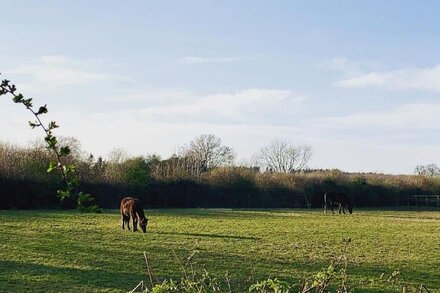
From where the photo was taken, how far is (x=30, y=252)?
14.2 m

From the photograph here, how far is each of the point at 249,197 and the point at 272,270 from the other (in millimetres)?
34012

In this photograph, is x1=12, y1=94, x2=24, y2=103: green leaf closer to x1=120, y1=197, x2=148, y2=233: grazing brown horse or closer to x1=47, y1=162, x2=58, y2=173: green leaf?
x1=47, y1=162, x2=58, y2=173: green leaf

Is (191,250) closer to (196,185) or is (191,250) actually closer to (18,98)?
(18,98)

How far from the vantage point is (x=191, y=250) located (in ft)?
48.7

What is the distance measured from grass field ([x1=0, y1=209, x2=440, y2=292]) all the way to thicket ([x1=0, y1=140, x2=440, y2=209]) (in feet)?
41.5

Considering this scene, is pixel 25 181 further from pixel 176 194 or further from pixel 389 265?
pixel 389 265

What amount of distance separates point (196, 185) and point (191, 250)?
29184 mm

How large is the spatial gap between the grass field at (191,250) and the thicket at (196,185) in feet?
41.5

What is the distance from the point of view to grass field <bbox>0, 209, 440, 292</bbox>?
11.1m

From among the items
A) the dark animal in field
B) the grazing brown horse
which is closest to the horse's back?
the grazing brown horse

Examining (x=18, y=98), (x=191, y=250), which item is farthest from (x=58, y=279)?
(x=18, y=98)

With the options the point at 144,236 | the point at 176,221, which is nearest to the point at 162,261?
the point at 144,236

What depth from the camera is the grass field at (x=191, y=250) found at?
11139 mm

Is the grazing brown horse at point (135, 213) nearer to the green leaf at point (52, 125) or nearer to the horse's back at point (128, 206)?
the horse's back at point (128, 206)
